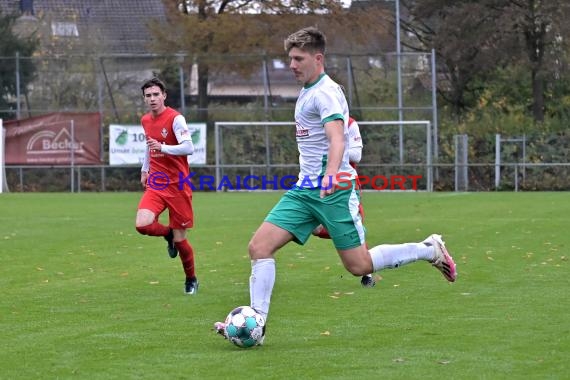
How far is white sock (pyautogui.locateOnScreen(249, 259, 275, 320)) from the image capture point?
290 inches

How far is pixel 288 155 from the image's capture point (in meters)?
34.9

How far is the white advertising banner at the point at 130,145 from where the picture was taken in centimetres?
3431

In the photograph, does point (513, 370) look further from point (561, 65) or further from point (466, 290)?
point (561, 65)

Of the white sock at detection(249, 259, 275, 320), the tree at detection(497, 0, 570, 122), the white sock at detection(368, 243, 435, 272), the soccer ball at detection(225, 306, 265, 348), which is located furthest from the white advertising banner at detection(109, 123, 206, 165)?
the soccer ball at detection(225, 306, 265, 348)

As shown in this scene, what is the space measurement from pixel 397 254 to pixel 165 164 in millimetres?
3496

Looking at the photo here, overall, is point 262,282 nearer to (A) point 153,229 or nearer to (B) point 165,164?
(A) point 153,229

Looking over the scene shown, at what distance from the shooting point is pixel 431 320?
8.46m

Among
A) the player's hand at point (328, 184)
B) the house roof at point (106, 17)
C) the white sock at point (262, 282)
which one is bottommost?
the white sock at point (262, 282)

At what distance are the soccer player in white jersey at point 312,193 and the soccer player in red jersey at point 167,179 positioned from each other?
300cm

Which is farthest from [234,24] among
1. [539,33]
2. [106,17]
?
[106,17]

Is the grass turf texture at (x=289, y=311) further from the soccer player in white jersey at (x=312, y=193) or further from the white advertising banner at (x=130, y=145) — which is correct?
the white advertising banner at (x=130, y=145)

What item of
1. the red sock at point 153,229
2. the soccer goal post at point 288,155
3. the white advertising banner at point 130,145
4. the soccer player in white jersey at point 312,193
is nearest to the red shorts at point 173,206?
the red sock at point 153,229

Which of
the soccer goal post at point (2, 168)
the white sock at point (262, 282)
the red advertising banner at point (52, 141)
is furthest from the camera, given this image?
the red advertising banner at point (52, 141)

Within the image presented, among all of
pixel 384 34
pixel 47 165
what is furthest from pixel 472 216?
pixel 384 34
